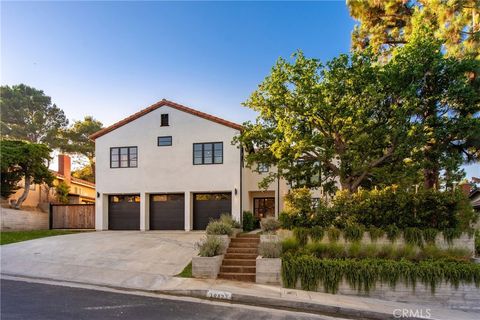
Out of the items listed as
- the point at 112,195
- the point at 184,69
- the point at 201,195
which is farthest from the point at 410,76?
the point at 112,195

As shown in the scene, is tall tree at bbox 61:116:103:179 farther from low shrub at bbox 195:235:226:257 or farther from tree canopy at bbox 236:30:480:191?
low shrub at bbox 195:235:226:257

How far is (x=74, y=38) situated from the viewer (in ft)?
42.5

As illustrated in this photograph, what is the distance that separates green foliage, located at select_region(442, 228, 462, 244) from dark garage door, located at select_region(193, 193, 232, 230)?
1009 centimetres

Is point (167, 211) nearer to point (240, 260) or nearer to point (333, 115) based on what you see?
point (240, 260)

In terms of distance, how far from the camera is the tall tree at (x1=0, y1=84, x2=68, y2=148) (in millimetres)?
29484

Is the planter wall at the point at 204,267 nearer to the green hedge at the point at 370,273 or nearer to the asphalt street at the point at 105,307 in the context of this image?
the asphalt street at the point at 105,307

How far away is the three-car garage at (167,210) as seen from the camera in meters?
17.9

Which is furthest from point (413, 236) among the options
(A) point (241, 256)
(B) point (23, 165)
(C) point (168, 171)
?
(B) point (23, 165)

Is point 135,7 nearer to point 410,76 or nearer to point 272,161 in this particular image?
point 272,161

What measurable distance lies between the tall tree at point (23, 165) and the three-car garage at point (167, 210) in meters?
5.12

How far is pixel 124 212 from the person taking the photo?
1895 centimetres

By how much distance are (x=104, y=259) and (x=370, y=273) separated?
876 cm

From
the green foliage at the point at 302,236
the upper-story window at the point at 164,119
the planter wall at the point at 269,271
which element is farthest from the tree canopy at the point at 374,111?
the upper-story window at the point at 164,119

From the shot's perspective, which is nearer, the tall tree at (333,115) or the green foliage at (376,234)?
the green foliage at (376,234)
